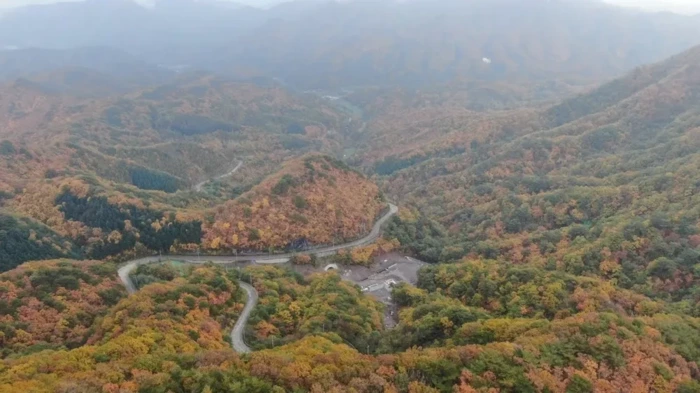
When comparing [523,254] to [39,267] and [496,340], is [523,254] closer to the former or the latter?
[496,340]

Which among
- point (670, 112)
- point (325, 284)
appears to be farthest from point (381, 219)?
point (670, 112)

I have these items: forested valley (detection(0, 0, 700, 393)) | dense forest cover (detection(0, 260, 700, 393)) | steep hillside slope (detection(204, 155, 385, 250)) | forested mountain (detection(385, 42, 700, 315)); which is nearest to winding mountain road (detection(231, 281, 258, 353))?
forested valley (detection(0, 0, 700, 393))

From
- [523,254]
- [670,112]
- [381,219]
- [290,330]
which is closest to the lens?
[290,330]

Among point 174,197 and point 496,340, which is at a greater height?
point 496,340

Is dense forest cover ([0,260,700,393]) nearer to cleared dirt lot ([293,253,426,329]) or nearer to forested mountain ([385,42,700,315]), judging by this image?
cleared dirt lot ([293,253,426,329])

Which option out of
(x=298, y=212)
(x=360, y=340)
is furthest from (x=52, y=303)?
(x=298, y=212)

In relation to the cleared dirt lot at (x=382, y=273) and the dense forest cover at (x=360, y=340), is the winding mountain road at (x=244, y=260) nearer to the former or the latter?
the dense forest cover at (x=360, y=340)

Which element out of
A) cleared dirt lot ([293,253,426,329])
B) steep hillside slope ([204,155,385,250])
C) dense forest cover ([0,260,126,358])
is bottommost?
cleared dirt lot ([293,253,426,329])

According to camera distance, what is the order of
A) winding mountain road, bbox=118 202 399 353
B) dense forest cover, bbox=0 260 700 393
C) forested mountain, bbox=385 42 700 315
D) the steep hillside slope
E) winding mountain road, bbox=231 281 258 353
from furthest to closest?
1. the steep hillside slope
2. forested mountain, bbox=385 42 700 315
3. winding mountain road, bbox=118 202 399 353
4. winding mountain road, bbox=231 281 258 353
5. dense forest cover, bbox=0 260 700 393
